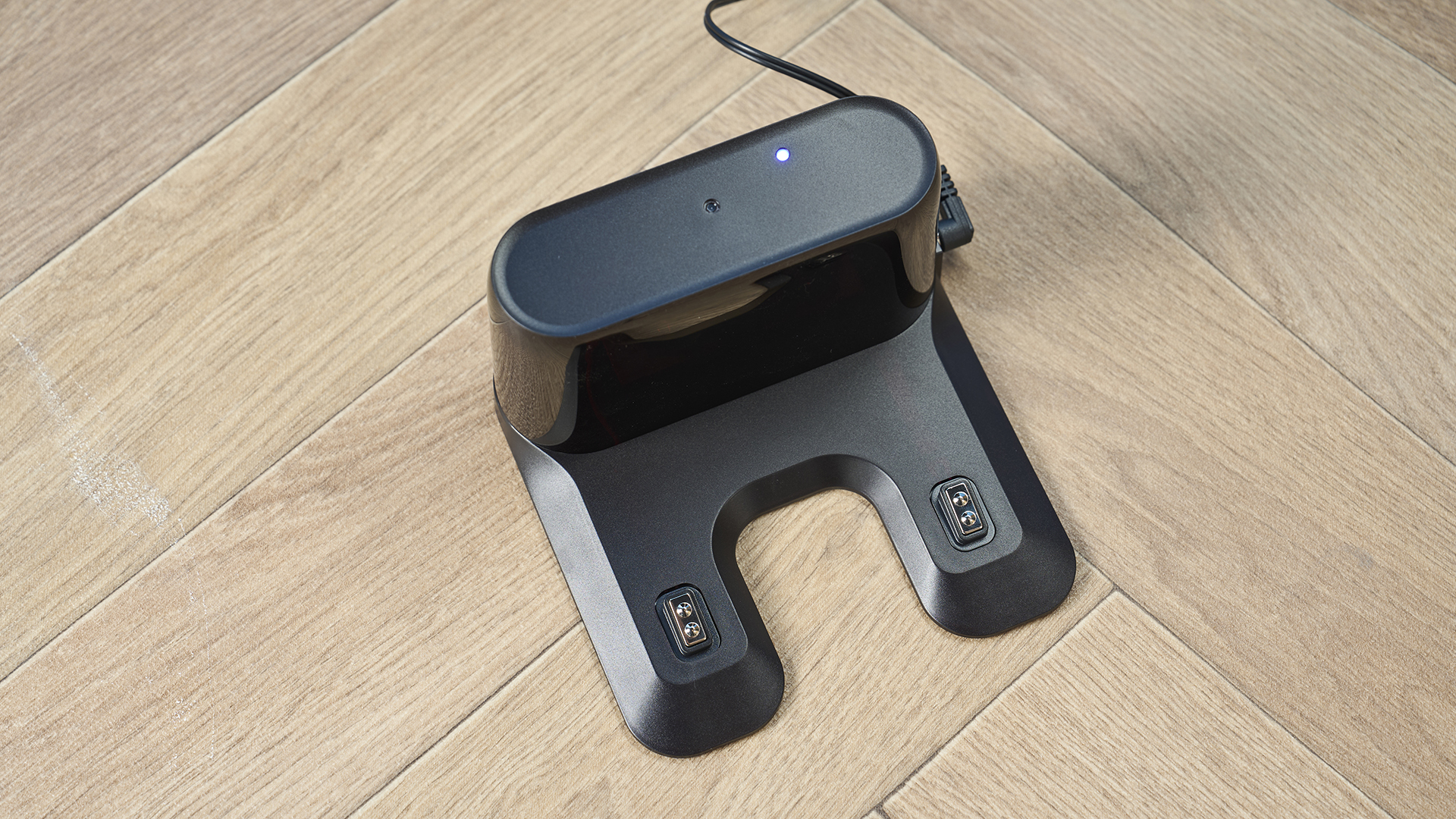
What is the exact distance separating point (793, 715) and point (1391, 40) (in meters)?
0.55

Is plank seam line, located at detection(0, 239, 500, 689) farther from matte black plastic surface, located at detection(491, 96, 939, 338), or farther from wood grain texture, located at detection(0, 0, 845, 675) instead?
matte black plastic surface, located at detection(491, 96, 939, 338)

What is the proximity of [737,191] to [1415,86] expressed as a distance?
0.47 meters

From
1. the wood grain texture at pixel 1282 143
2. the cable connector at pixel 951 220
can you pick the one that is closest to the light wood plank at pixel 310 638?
the cable connector at pixel 951 220

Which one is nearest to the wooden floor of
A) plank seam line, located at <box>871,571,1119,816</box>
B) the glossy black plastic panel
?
plank seam line, located at <box>871,571,1119,816</box>

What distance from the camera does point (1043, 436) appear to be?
1.91ft

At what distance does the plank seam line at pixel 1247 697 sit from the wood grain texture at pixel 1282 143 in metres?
0.18

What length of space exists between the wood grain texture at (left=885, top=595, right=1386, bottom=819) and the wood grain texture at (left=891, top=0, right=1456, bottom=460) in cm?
19

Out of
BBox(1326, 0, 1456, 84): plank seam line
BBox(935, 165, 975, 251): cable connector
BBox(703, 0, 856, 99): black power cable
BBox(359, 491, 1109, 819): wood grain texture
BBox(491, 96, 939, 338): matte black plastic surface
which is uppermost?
BBox(491, 96, 939, 338): matte black plastic surface

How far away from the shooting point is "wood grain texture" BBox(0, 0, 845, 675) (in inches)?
22.4

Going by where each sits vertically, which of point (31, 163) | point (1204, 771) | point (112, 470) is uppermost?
point (31, 163)

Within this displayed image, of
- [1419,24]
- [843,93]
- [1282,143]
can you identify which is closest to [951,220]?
[843,93]

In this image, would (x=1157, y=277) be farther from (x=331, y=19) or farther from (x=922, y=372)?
(x=331, y=19)

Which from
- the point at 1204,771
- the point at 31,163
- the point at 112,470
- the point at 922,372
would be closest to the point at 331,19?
the point at 31,163

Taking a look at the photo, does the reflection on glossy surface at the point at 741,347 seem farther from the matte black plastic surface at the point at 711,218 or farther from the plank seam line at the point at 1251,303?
the plank seam line at the point at 1251,303
